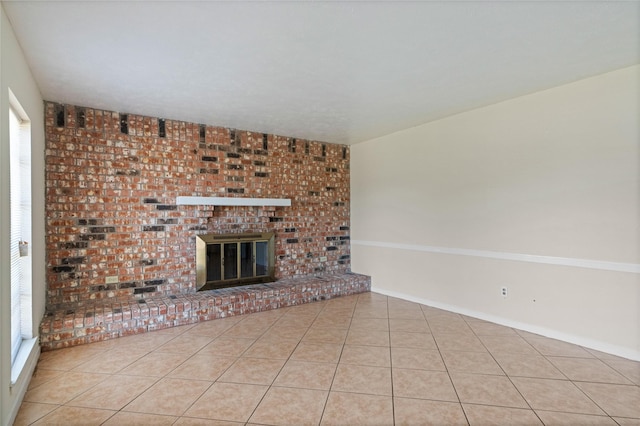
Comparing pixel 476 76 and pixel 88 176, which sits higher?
pixel 476 76

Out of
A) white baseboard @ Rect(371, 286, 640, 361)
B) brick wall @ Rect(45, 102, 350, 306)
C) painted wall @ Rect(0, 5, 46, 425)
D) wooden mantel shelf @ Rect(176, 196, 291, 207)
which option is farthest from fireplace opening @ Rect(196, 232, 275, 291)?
white baseboard @ Rect(371, 286, 640, 361)

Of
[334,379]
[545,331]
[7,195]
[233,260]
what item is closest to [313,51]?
[7,195]

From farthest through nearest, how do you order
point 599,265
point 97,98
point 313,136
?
point 313,136
point 97,98
point 599,265

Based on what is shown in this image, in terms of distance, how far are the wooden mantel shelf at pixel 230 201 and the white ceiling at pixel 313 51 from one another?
1.08m

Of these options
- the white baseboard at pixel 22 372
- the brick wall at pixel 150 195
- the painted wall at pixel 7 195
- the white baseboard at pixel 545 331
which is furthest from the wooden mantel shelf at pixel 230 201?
the white baseboard at pixel 545 331

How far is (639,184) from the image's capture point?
113 inches

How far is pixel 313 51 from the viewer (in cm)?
253

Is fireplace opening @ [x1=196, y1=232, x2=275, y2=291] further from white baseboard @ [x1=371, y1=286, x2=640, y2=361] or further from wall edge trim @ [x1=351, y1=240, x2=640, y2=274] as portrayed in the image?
white baseboard @ [x1=371, y1=286, x2=640, y2=361]

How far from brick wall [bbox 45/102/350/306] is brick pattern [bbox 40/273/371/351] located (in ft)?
1.00

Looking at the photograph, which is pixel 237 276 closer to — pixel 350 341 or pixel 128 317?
pixel 128 317

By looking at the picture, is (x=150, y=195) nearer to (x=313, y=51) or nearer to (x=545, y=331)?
(x=313, y=51)

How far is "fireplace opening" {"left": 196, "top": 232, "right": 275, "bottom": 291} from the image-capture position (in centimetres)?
443

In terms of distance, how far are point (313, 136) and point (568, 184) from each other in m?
3.26

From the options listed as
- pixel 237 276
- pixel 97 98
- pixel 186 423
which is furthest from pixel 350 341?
pixel 97 98
